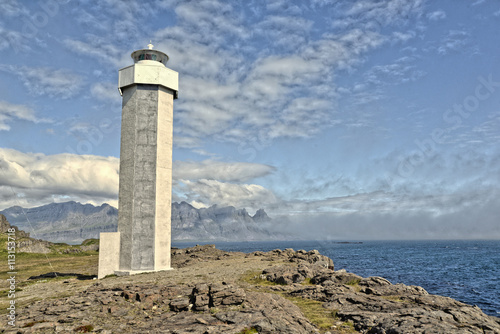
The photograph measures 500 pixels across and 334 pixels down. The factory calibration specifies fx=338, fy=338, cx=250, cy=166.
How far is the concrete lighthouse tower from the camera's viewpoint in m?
31.3

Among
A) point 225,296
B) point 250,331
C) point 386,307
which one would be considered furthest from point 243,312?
point 386,307

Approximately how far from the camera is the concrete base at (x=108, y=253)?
100 ft

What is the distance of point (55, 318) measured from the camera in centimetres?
1527

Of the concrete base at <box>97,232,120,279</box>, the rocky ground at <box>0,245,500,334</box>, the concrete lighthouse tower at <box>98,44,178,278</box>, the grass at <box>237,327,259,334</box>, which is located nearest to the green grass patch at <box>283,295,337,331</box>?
the rocky ground at <box>0,245,500,334</box>

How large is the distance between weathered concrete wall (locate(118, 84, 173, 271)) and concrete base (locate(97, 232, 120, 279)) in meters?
0.46

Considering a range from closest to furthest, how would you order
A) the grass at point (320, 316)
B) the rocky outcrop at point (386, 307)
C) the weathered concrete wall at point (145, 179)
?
the rocky outcrop at point (386, 307), the grass at point (320, 316), the weathered concrete wall at point (145, 179)

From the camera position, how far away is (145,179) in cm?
3209

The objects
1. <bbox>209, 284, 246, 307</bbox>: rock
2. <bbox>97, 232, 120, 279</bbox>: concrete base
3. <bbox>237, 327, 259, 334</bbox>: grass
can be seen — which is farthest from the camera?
<bbox>97, 232, 120, 279</bbox>: concrete base

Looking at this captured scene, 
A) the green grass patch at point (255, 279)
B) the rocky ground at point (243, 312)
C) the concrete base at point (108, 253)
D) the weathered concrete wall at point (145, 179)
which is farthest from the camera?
the weathered concrete wall at point (145, 179)

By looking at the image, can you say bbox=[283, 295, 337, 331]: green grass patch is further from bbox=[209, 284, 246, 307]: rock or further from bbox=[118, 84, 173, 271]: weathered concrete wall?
bbox=[118, 84, 173, 271]: weathered concrete wall

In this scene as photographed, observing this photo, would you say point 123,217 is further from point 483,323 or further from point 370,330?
point 483,323

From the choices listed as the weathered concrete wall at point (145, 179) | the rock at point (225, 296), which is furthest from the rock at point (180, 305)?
the weathered concrete wall at point (145, 179)

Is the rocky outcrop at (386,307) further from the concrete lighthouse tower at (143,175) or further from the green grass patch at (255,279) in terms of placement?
the concrete lighthouse tower at (143,175)

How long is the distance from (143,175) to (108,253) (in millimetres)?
7746
